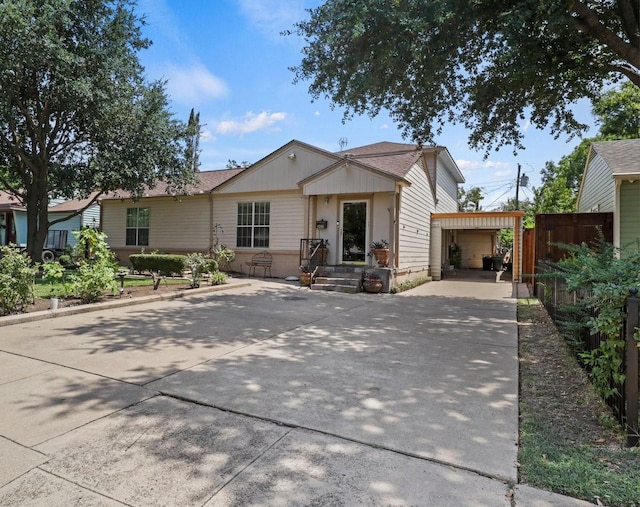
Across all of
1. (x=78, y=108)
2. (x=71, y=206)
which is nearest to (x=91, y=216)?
(x=71, y=206)

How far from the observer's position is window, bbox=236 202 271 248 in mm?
14383

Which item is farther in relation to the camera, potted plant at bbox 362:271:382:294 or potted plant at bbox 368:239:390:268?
potted plant at bbox 368:239:390:268

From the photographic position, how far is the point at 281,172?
13977 millimetres

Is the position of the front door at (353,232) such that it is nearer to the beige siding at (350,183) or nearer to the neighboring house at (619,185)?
the beige siding at (350,183)

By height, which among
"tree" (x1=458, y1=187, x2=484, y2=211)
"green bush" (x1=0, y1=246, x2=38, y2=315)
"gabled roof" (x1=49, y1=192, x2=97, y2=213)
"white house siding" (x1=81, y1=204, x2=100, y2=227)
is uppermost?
"tree" (x1=458, y1=187, x2=484, y2=211)

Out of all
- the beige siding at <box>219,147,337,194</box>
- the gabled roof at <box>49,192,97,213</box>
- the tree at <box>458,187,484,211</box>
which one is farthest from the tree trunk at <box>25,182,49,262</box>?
the tree at <box>458,187,484,211</box>

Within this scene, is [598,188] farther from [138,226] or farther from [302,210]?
[138,226]

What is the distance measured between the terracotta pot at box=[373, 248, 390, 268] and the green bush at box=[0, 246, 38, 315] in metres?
8.23

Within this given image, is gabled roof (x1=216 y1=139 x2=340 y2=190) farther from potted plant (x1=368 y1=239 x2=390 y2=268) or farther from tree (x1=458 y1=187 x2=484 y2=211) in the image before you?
tree (x1=458 y1=187 x2=484 y2=211)

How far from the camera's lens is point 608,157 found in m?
10.1

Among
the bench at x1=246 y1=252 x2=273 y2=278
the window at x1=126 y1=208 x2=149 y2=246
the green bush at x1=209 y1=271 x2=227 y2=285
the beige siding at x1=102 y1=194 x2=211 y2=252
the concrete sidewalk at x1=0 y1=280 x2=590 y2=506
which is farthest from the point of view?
the window at x1=126 y1=208 x2=149 y2=246

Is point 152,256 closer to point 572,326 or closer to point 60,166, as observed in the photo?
point 60,166

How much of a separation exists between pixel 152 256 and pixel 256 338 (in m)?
9.16

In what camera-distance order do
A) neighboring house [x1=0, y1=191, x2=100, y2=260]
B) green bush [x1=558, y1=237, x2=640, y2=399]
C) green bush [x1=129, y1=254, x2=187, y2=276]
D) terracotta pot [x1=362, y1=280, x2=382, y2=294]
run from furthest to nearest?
neighboring house [x1=0, y1=191, x2=100, y2=260] → green bush [x1=129, y1=254, x2=187, y2=276] → terracotta pot [x1=362, y1=280, x2=382, y2=294] → green bush [x1=558, y1=237, x2=640, y2=399]
